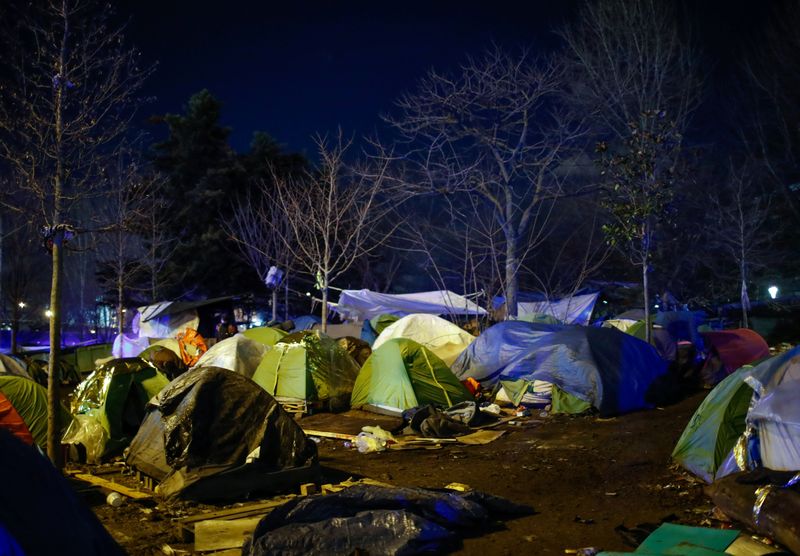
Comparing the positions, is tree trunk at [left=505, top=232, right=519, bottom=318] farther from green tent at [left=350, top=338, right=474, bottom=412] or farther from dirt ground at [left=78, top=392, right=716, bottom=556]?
dirt ground at [left=78, top=392, right=716, bottom=556]

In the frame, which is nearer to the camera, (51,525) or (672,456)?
(51,525)

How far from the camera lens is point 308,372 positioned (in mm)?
13023

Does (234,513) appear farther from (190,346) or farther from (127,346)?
(127,346)

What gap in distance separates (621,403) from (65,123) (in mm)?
9931

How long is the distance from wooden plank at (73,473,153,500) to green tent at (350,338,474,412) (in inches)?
216

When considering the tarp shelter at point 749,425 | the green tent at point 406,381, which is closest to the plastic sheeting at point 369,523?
the tarp shelter at point 749,425

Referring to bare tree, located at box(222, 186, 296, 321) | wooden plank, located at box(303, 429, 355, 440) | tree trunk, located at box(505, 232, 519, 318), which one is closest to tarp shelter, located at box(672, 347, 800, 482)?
wooden plank, located at box(303, 429, 355, 440)

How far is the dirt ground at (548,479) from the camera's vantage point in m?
5.77

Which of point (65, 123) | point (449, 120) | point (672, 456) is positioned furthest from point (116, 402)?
point (449, 120)

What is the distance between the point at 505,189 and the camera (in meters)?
21.6

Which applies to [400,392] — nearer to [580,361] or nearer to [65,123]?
[580,361]

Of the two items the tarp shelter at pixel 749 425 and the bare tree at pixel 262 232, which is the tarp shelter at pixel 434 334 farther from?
the bare tree at pixel 262 232

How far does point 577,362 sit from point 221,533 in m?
8.40

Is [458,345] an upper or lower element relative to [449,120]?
lower
